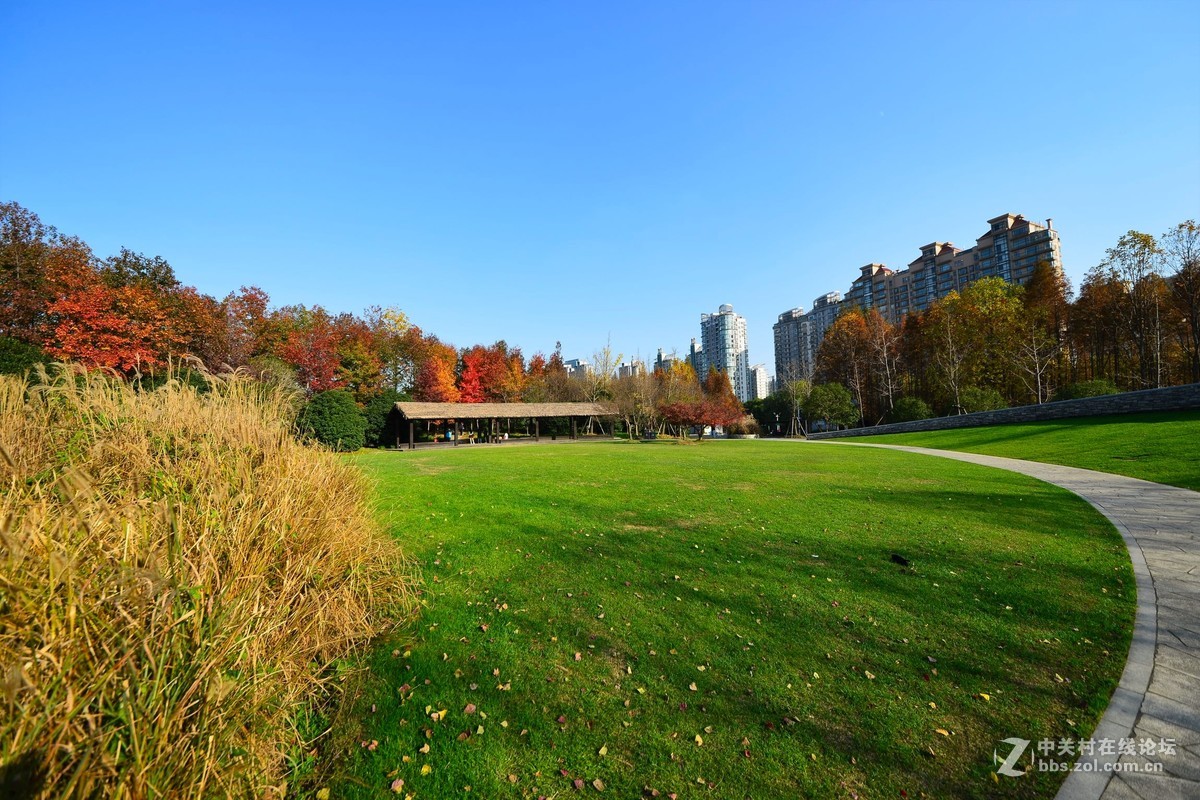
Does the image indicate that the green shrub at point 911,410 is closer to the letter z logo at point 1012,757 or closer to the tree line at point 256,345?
the tree line at point 256,345

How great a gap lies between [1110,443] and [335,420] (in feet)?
107

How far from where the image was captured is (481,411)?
33.3 m

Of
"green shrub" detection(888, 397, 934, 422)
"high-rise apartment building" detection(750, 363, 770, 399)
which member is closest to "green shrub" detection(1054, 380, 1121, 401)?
"green shrub" detection(888, 397, 934, 422)

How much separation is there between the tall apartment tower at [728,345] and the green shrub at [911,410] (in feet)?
190

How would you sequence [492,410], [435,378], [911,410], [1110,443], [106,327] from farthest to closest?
[435,378]
[492,410]
[911,410]
[106,327]
[1110,443]

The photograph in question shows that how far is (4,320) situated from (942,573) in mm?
35761

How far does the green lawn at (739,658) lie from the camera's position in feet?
7.77

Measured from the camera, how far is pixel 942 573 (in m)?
4.74

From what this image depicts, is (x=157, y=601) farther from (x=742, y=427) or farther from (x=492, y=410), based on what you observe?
(x=742, y=427)

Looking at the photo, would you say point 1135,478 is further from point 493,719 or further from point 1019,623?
point 493,719

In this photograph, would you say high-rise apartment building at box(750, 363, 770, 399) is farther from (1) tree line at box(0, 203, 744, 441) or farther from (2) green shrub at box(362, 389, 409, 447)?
(2) green shrub at box(362, 389, 409, 447)

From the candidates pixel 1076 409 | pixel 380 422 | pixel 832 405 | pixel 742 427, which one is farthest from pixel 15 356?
pixel 832 405

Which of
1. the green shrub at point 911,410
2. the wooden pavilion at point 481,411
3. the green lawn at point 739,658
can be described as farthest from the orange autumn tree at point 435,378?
the green shrub at point 911,410

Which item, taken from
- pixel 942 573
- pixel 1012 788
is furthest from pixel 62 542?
pixel 942 573
